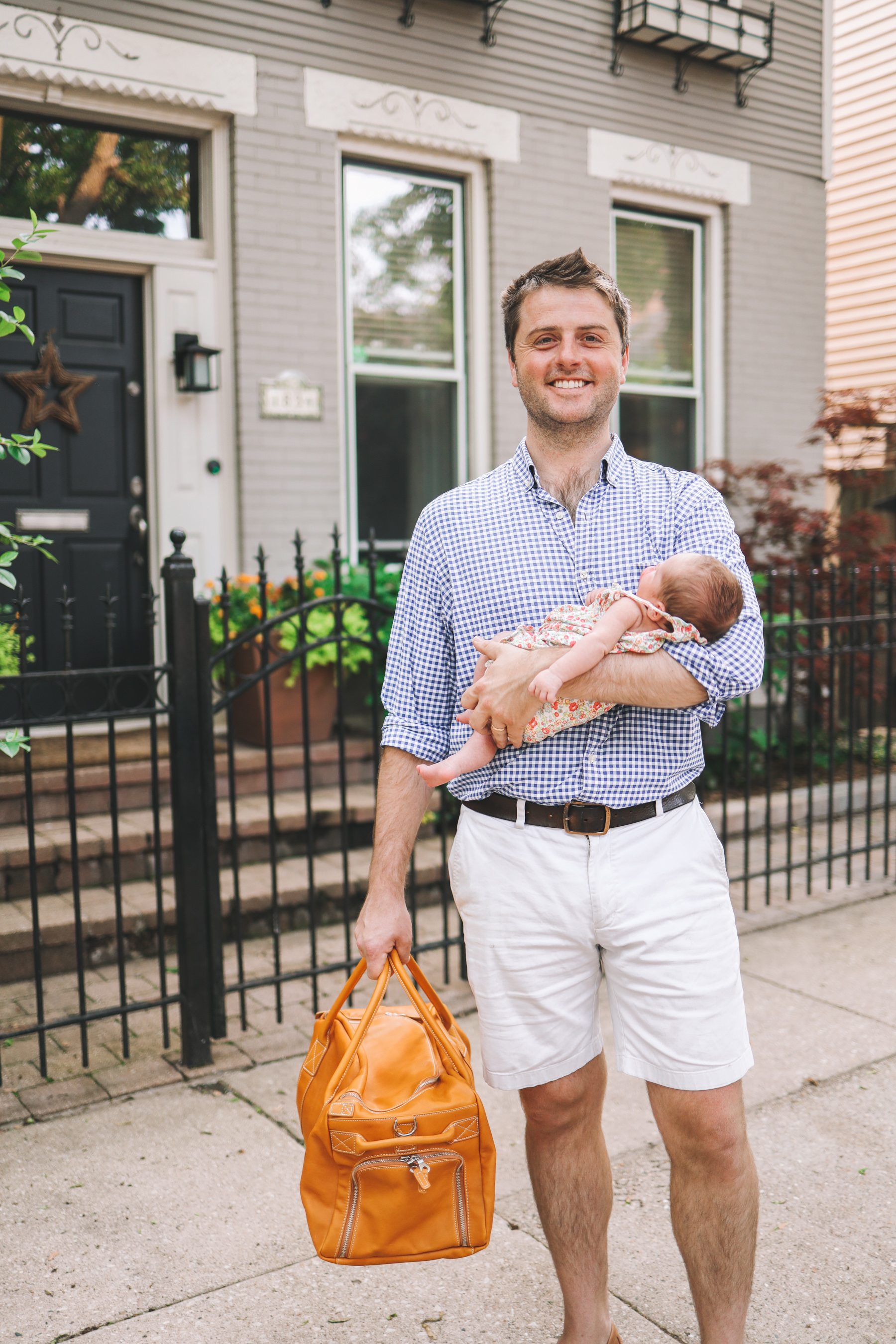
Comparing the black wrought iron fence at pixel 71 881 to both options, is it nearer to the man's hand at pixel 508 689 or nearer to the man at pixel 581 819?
the man at pixel 581 819

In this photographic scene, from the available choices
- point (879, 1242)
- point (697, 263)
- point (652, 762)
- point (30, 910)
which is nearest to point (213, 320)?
point (30, 910)

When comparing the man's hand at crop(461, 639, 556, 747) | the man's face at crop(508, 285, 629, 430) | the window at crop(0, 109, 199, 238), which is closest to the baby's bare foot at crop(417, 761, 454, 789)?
the man's hand at crop(461, 639, 556, 747)

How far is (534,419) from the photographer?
2141 millimetres

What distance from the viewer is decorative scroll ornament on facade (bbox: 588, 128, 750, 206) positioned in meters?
7.53

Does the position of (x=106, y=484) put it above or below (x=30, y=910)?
above

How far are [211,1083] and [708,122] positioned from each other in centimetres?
756

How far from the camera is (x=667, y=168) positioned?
784 centimetres

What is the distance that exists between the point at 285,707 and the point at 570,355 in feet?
12.3

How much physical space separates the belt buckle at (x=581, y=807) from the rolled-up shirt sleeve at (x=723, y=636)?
0.26 meters

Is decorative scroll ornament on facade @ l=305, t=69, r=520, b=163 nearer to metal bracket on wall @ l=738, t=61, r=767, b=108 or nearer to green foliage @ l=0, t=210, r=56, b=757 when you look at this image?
metal bracket on wall @ l=738, t=61, r=767, b=108

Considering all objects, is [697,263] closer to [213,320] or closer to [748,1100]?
[213,320]

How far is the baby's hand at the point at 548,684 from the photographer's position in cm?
186

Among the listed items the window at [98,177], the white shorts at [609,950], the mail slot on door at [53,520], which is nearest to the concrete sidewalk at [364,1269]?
the white shorts at [609,950]

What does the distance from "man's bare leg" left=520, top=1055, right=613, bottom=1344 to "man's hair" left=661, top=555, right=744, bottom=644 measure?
2.95ft
